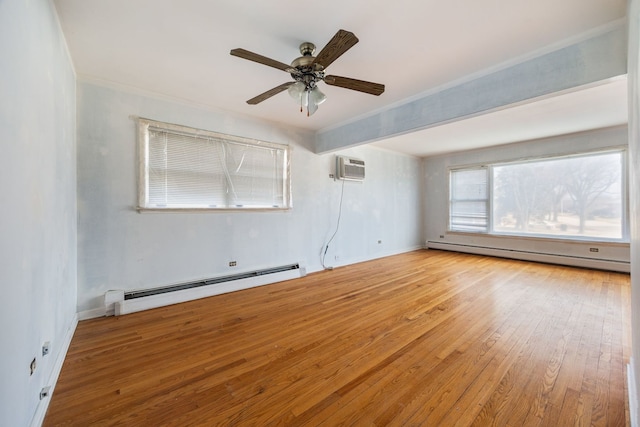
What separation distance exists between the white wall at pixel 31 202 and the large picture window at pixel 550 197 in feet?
23.4

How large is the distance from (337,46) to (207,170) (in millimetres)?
2457

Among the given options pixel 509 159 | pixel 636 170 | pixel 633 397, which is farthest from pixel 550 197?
pixel 636 170

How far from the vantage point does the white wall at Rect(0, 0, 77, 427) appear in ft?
3.42

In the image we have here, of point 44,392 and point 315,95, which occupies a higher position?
point 315,95

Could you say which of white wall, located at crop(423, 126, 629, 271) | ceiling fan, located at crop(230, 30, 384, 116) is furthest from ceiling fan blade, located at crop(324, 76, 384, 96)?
white wall, located at crop(423, 126, 629, 271)

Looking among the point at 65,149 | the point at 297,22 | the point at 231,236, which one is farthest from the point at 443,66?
the point at 65,149

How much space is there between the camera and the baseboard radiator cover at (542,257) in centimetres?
439

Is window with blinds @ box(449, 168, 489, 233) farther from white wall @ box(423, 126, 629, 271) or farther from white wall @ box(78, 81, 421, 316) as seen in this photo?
white wall @ box(78, 81, 421, 316)

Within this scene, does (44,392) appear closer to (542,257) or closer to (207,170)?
(207,170)

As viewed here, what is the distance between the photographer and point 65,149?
2141 millimetres

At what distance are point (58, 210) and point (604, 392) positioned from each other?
398cm

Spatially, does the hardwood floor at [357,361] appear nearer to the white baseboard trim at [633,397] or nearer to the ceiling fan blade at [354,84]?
the white baseboard trim at [633,397]

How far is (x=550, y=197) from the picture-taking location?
16.9 ft

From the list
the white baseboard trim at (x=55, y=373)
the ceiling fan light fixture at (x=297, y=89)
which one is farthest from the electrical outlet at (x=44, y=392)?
the ceiling fan light fixture at (x=297, y=89)
